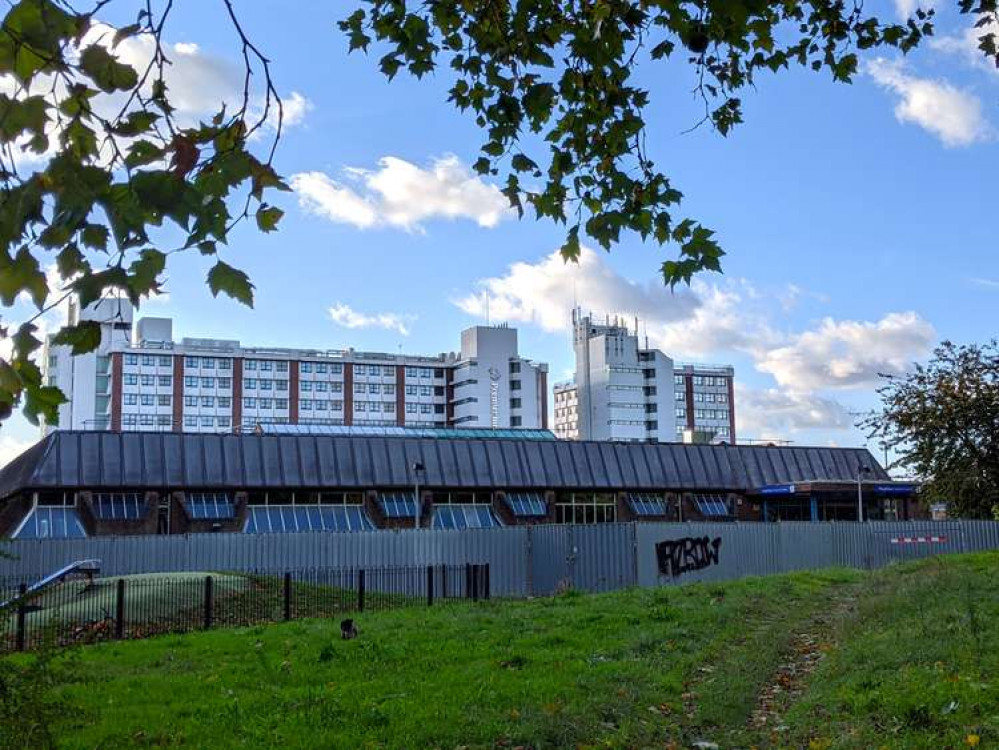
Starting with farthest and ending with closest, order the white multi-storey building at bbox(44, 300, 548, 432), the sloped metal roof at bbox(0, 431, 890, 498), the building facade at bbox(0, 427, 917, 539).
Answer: the white multi-storey building at bbox(44, 300, 548, 432) < the sloped metal roof at bbox(0, 431, 890, 498) < the building facade at bbox(0, 427, 917, 539)

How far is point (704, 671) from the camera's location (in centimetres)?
1151

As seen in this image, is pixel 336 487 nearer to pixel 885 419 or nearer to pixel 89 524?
pixel 89 524

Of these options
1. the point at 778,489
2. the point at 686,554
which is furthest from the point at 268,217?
the point at 778,489

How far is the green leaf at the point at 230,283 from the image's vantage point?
4035 millimetres

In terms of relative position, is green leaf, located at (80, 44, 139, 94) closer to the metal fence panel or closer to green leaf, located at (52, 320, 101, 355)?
green leaf, located at (52, 320, 101, 355)

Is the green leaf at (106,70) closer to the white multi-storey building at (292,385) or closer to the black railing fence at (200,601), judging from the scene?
the black railing fence at (200,601)

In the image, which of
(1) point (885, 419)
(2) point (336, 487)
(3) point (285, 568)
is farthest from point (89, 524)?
(1) point (885, 419)

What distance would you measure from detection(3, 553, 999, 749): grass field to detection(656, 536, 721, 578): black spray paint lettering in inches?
562

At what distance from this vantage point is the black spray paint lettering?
31.8 meters

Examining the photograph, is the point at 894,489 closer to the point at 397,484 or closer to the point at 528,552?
the point at 397,484

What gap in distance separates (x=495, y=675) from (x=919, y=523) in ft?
108

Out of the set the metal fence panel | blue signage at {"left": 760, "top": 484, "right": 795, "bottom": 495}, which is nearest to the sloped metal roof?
blue signage at {"left": 760, "top": 484, "right": 795, "bottom": 495}

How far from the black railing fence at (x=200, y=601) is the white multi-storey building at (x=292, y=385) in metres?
96.7

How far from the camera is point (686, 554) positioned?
106 ft
